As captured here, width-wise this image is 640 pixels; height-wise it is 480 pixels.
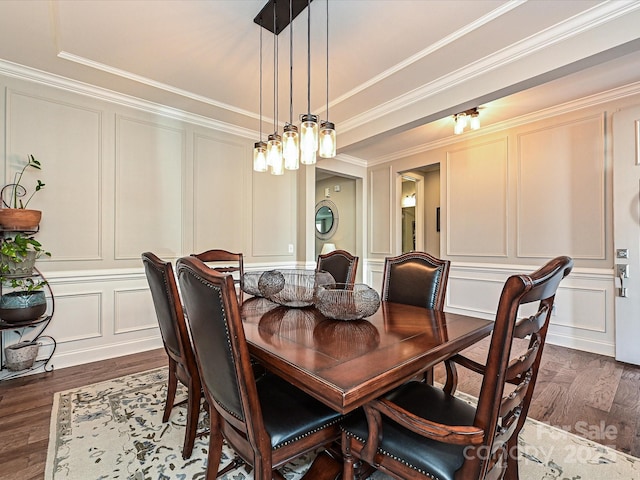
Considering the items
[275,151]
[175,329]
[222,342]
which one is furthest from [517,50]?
[175,329]

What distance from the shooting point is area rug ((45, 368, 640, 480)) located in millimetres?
1448

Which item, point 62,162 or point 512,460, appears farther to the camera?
point 62,162

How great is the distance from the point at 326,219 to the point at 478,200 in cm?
286

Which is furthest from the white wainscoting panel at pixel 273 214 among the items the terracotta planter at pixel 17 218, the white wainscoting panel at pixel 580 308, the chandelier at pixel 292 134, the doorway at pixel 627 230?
the doorway at pixel 627 230

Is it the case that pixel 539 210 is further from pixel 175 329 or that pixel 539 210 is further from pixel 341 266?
pixel 175 329

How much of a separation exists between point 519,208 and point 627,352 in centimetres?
164

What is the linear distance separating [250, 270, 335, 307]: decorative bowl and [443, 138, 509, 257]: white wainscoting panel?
280cm

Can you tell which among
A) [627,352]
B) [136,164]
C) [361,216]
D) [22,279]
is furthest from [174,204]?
[627,352]

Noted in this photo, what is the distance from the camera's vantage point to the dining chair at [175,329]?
4.40ft

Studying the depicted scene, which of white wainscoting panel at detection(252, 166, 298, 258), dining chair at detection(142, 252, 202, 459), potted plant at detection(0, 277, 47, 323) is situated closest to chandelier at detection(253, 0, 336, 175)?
dining chair at detection(142, 252, 202, 459)

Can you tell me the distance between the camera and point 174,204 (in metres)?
3.28

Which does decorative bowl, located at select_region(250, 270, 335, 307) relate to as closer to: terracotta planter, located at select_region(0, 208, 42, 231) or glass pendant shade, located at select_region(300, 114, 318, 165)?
glass pendant shade, located at select_region(300, 114, 318, 165)

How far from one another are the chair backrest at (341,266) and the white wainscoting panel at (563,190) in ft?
7.53

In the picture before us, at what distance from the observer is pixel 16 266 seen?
233 centimetres
